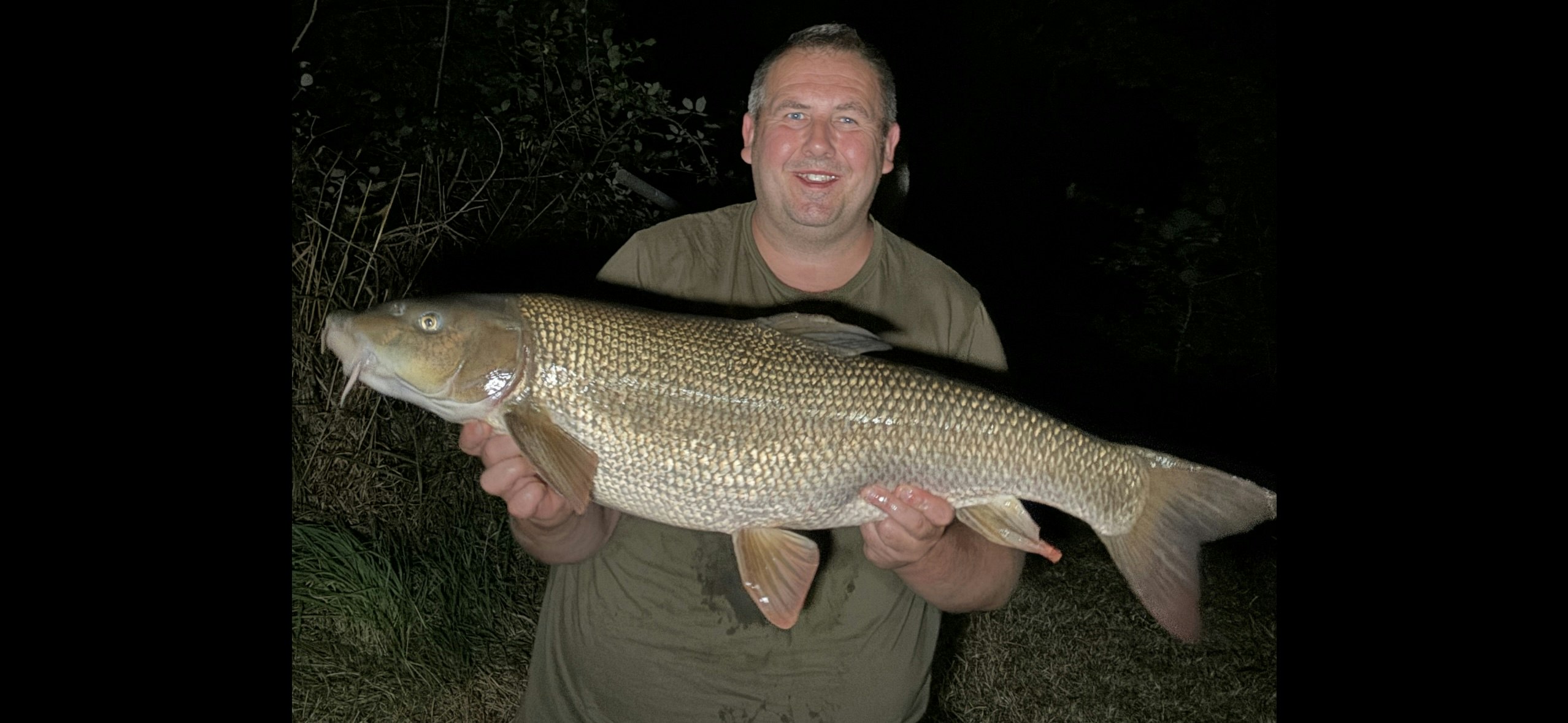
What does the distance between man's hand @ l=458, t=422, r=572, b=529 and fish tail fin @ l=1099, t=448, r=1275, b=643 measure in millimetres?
1347

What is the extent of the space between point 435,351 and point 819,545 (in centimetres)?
116

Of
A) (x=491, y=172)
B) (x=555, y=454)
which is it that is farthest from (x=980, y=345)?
(x=491, y=172)

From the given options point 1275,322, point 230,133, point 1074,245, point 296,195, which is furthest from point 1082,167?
point 230,133

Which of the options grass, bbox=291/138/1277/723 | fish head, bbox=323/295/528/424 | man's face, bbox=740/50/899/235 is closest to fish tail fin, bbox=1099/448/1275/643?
man's face, bbox=740/50/899/235

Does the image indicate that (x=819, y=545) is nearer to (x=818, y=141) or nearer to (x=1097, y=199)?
(x=818, y=141)

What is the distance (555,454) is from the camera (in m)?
2.27

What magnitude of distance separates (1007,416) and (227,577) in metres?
1.62

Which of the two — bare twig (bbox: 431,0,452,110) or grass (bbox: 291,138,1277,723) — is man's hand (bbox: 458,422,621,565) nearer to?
grass (bbox: 291,138,1277,723)

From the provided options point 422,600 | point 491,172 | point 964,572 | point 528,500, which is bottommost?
point 422,600

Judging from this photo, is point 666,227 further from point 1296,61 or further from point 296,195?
point 296,195

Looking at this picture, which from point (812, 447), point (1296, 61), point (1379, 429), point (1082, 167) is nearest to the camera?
point (1379, 429)

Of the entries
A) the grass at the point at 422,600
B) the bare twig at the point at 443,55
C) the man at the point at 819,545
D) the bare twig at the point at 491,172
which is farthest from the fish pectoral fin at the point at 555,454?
the bare twig at the point at 443,55

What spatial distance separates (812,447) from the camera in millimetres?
2363

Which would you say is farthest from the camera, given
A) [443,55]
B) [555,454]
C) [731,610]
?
[443,55]
